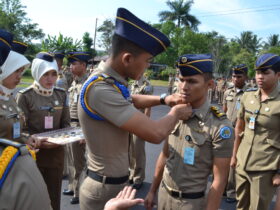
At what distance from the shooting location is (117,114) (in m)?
1.52

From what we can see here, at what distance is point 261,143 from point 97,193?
2093mm

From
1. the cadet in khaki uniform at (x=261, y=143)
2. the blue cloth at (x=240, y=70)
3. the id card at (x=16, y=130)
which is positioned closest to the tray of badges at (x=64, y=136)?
the id card at (x=16, y=130)

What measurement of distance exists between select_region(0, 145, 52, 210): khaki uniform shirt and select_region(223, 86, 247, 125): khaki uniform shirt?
14.0 feet

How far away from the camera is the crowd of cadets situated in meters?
1.52

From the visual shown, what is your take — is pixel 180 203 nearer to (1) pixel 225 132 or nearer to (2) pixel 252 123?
(1) pixel 225 132

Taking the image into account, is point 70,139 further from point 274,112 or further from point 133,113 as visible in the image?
point 274,112

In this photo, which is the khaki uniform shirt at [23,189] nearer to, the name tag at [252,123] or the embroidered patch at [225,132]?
the embroidered patch at [225,132]

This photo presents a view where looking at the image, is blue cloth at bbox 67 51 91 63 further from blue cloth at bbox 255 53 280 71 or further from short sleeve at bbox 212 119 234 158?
short sleeve at bbox 212 119 234 158

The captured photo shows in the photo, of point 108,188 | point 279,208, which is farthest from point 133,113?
point 279,208

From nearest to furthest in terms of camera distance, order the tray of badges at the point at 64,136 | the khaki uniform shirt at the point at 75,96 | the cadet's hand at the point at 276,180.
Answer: the tray of badges at the point at 64,136
the cadet's hand at the point at 276,180
the khaki uniform shirt at the point at 75,96

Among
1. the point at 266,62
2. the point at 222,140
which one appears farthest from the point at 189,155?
the point at 266,62

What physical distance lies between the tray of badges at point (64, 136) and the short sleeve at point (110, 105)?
1026mm

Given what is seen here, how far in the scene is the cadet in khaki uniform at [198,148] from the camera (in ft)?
6.33

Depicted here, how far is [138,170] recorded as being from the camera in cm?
476
